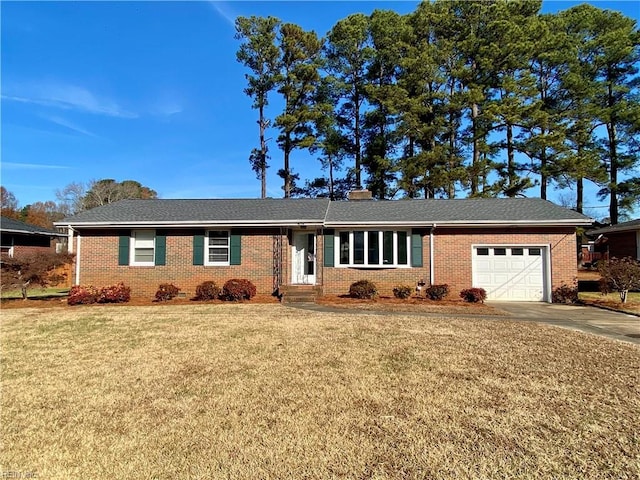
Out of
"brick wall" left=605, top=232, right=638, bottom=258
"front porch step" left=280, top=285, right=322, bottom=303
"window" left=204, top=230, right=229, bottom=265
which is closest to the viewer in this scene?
"front porch step" left=280, top=285, right=322, bottom=303

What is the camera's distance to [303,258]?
608 inches

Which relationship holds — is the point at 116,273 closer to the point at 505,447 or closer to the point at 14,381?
the point at 14,381

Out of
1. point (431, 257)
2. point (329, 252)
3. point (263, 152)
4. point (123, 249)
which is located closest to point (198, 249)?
point (123, 249)

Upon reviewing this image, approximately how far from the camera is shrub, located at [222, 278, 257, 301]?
43.5 feet

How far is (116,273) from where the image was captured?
1473 centimetres

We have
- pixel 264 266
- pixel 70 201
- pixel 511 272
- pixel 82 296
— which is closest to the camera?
pixel 82 296

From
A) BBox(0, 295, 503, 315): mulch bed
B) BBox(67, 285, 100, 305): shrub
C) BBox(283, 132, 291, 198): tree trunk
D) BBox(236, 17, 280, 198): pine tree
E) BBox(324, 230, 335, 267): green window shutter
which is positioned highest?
BBox(236, 17, 280, 198): pine tree

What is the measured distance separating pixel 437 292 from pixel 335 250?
13.6ft

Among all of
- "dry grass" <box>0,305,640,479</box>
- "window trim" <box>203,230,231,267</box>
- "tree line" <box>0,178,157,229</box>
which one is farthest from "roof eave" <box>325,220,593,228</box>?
"tree line" <box>0,178,157,229</box>

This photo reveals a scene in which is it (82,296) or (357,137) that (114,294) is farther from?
(357,137)

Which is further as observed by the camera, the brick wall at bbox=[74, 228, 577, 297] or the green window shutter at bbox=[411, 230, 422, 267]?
the green window shutter at bbox=[411, 230, 422, 267]

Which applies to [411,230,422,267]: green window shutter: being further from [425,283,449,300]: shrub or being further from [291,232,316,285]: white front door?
[291,232,316,285]: white front door

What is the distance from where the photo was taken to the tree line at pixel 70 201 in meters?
43.8

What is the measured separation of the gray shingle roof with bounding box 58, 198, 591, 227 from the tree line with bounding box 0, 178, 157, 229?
31.2 metres
